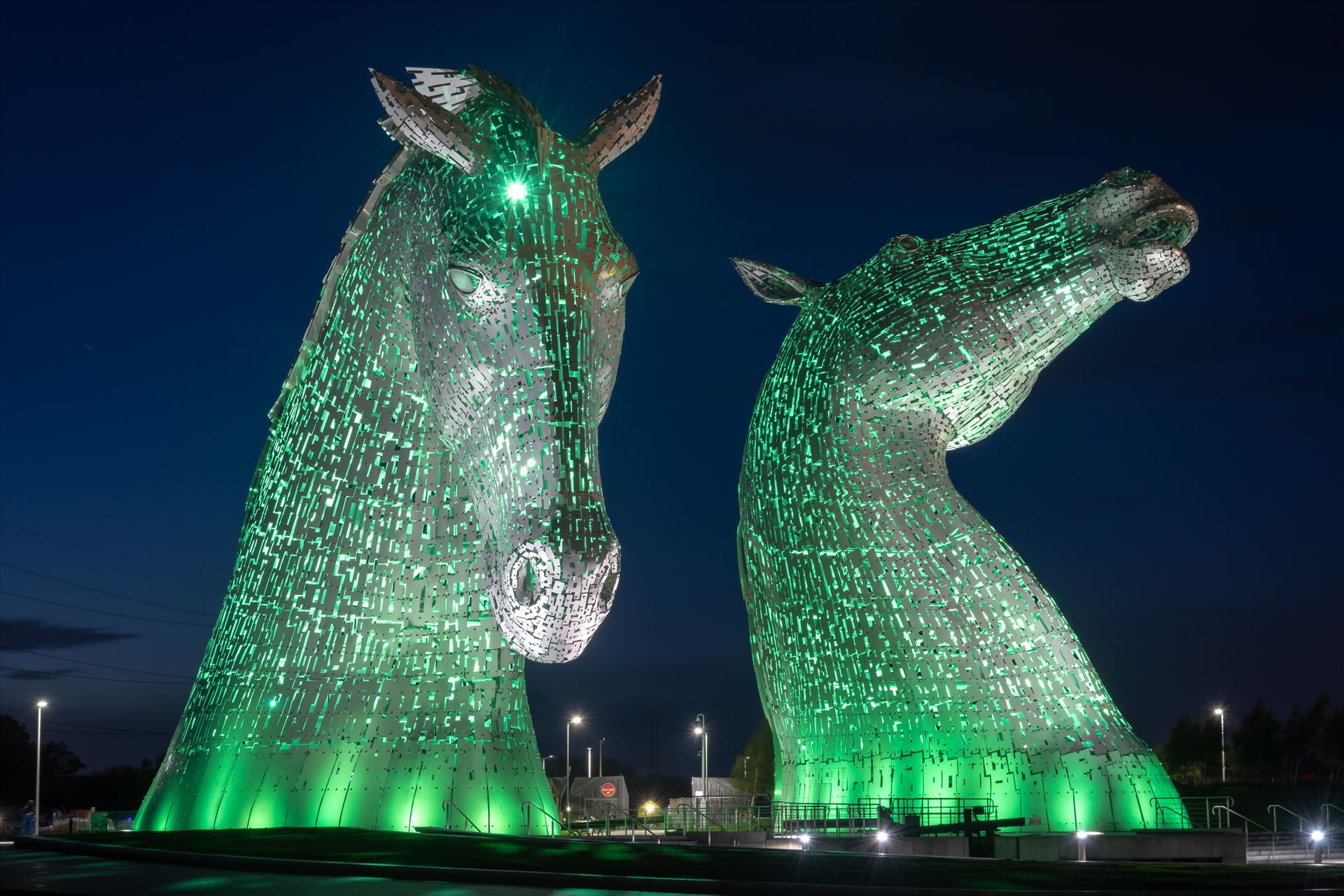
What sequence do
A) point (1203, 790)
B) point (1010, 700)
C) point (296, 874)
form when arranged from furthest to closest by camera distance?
1. point (1203, 790)
2. point (1010, 700)
3. point (296, 874)

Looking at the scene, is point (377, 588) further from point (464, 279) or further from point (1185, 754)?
point (1185, 754)

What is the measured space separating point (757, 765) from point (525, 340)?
36.6 m

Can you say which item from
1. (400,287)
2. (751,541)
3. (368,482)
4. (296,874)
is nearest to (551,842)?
(296,874)

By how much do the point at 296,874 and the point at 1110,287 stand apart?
10.0 m

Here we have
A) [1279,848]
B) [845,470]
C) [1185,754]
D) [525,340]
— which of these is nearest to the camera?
[525,340]

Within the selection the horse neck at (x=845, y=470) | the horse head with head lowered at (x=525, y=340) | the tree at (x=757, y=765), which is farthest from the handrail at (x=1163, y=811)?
the tree at (x=757, y=765)

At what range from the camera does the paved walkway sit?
18.8 ft

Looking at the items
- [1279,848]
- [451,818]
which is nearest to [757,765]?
[1279,848]

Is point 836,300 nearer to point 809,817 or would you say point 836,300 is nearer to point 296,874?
point 809,817

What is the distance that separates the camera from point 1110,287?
1347cm

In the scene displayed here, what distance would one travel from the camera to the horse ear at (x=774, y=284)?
15641 mm

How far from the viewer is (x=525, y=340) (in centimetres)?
645

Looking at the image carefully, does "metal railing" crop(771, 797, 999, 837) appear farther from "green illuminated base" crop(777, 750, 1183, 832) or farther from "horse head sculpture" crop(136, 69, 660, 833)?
"horse head sculpture" crop(136, 69, 660, 833)

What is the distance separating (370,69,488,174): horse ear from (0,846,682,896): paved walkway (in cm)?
353
